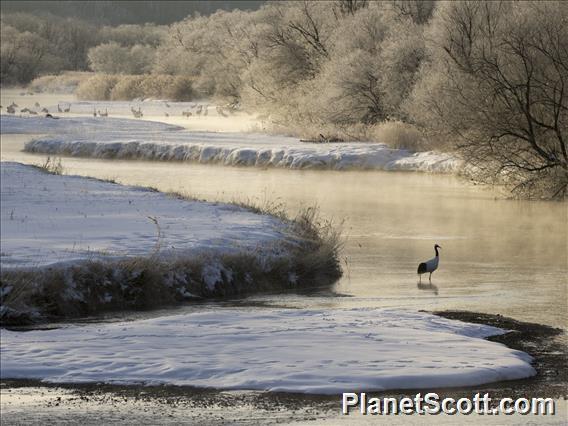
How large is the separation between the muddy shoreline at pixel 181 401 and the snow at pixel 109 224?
15.2 ft

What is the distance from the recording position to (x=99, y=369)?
11.6 m

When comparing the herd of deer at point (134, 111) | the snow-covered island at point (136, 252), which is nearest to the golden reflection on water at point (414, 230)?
the snow-covered island at point (136, 252)

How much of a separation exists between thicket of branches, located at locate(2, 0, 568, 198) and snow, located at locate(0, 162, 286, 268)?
10589 millimetres

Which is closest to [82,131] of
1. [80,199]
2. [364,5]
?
[364,5]

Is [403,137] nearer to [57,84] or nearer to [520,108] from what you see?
[520,108]

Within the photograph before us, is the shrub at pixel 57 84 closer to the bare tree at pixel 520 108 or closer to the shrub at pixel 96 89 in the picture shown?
the shrub at pixel 96 89

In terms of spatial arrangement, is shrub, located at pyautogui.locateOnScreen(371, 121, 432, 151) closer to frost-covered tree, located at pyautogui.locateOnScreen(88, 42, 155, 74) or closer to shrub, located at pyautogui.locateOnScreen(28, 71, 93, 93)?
shrub, located at pyautogui.locateOnScreen(28, 71, 93, 93)

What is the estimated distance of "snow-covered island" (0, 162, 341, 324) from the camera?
50.0 feet

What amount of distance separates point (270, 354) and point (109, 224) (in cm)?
818

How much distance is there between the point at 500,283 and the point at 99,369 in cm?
842

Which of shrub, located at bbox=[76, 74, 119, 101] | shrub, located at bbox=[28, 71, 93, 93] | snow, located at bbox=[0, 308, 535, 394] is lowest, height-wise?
snow, located at bbox=[0, 308, 535, 394]

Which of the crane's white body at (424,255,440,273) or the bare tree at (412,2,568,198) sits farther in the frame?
the bare tree at (412,2,568,198)

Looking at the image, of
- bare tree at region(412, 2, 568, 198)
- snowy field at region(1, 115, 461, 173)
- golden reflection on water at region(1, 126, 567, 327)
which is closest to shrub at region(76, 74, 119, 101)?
snowy field at region(1, 115, 461, 173)

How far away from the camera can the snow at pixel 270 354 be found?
37.3ft
